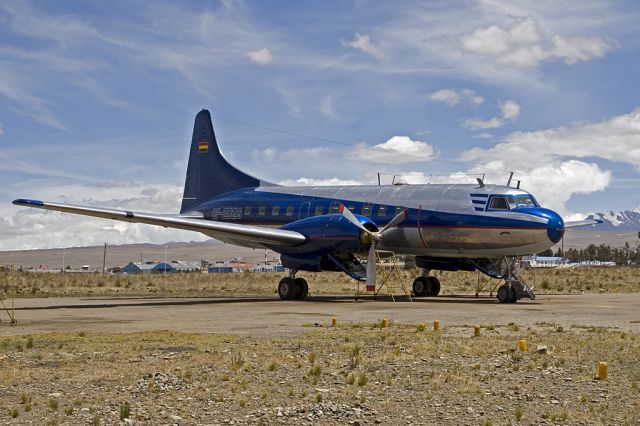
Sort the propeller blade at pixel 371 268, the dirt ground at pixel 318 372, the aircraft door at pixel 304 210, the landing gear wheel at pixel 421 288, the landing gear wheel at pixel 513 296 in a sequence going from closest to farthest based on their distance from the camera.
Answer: the dirt ground at pixel 318 372, the propeller blade at pixel 371 268, the landing gear wheel at pixel 513 296, the aircraft door at pixel 304 210, the landing gear wheel at pixel 421 288

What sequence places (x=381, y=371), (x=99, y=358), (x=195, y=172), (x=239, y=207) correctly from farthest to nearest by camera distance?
(x=195, y=172) < (x=239, y=207) < (x=99, y=358) < (x=381, y=371)

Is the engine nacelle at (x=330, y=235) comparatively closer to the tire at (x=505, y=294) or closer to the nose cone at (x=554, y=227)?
the tire at (x=505, y=294)

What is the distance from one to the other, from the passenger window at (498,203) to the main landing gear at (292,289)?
7867 millimetres

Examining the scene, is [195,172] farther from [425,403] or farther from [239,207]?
[425,403]

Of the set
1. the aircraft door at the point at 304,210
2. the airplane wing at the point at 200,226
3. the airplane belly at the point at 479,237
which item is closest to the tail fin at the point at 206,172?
the aircraft door at the point at 304,210

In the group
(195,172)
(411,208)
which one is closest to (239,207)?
(195,172)

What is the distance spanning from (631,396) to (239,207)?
2775 centimetres

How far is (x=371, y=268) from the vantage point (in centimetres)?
2931

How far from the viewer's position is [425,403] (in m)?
→ 10.9

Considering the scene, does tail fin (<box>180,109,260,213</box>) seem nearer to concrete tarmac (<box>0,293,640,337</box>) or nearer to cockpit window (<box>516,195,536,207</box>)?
concrete tarmac (<box>0,293,640,337</box>)

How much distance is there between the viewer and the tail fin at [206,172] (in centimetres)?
4041

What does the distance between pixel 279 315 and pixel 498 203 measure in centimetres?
1111

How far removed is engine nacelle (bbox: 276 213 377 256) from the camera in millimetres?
29219

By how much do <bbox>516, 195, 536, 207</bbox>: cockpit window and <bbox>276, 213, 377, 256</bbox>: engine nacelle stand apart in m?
5.55
